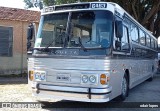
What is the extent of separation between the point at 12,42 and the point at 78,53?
12.9m

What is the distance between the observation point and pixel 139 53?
39.7 feet

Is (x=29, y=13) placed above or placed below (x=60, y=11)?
above

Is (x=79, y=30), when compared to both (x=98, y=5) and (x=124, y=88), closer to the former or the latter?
(x=98, y=5)

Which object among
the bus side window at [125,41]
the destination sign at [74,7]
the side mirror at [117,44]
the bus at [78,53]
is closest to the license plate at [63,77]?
the bus at [78,53]

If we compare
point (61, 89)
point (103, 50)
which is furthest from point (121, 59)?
point (61, 89)

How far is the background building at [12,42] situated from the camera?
752 inches

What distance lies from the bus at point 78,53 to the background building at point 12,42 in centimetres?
1119

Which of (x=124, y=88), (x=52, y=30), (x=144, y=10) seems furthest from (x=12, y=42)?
(x=52, y=30)

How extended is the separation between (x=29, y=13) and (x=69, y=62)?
15.2 meters

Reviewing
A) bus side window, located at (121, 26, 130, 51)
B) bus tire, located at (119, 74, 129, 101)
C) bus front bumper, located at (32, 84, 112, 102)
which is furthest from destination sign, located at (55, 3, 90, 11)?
bus tire, located at (119, 74, 129, 101)

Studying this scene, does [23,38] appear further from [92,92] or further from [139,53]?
[92,92]

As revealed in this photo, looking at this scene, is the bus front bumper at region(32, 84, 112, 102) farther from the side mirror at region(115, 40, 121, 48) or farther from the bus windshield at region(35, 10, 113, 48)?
the side mirror at region(115, 40, 121, 48)

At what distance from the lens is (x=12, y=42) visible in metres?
19.7

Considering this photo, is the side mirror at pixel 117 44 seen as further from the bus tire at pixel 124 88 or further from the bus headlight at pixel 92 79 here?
Result: the bus tire at pixel 124 88
